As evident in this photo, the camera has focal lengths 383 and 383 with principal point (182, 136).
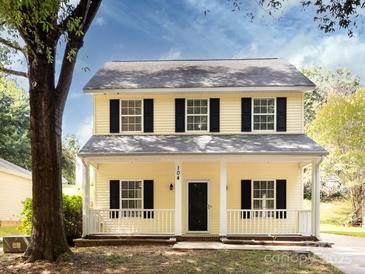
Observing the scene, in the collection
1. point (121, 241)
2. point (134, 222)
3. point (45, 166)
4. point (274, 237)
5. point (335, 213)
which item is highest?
point (45, 166)

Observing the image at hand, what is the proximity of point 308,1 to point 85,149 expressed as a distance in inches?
348

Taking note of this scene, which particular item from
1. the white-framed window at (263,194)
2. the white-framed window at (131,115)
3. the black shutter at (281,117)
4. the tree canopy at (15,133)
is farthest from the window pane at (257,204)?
the tree canopy at (15,133)

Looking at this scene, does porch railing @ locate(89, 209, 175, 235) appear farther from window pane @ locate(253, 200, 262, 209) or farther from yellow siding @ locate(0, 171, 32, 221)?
yellow siding @ locate(0, 171, 32, 221)

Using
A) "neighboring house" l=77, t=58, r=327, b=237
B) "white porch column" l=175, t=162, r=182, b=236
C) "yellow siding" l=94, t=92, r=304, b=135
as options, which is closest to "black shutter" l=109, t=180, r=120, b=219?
"neighboring house" l=77, t=58, r=327, b=237

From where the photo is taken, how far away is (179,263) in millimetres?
9609

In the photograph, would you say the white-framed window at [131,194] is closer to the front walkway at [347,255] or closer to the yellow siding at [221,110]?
the yellow siding at [221,110]

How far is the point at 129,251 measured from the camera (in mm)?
11547

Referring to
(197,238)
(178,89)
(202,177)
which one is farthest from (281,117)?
(197,238)

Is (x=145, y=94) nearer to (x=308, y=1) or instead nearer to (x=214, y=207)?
(x=214, y=207)

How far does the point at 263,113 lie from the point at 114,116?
5.93m

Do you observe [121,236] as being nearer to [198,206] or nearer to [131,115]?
[198,206]

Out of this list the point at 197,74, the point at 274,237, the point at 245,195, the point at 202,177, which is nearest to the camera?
the point at 274,237

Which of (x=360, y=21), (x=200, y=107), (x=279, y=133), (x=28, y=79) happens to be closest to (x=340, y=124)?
(x=279, y=133)

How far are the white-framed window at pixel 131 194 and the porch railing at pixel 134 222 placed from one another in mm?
270
